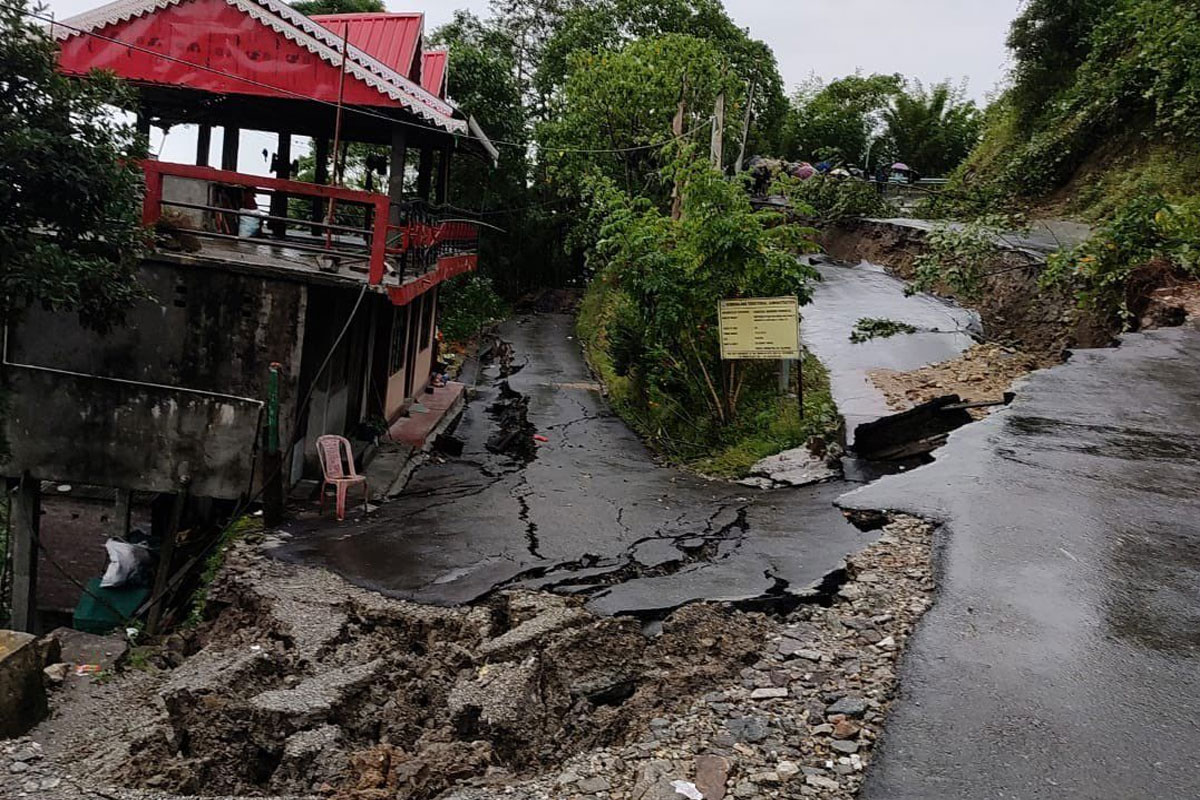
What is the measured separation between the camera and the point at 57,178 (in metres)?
6.55

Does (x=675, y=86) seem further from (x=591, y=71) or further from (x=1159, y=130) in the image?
(x=1159, y=130)

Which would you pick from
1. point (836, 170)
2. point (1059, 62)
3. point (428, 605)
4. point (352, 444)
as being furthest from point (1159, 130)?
point (428, 605)

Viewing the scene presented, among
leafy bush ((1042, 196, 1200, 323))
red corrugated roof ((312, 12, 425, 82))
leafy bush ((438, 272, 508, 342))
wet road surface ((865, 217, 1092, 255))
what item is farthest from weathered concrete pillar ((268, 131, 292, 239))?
leafy bush ((1042, 196, 1200, 323))

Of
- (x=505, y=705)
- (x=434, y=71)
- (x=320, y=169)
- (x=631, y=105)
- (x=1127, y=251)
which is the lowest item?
(x=505, y=705)

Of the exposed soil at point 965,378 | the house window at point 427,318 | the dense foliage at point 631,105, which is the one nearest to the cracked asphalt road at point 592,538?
the exposed soil at point 965,378

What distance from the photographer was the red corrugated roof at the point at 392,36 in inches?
578

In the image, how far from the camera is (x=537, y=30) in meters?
36.3

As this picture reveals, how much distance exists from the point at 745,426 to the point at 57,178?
8686 mm

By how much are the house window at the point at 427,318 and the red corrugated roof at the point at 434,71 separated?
386 centimetres

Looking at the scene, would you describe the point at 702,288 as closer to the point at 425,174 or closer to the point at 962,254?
the point at 962,254

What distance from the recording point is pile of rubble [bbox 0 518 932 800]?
14.2ft

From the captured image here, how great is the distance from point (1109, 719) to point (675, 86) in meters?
22.5

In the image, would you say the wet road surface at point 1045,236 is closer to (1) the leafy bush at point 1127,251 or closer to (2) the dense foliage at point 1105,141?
(2) the dense foliage at point 1105,141

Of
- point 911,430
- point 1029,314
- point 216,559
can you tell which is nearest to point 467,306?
point 1029,314
